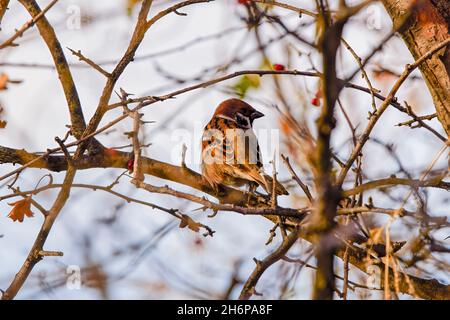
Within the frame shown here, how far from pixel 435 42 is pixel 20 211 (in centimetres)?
241

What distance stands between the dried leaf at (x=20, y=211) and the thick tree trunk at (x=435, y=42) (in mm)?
2205

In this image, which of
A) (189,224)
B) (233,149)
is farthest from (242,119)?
(189,224)

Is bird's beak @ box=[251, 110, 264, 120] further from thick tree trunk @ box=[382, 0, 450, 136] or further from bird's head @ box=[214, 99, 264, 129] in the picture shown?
thick tree trunk @ box=[382, 0, 450, 136]

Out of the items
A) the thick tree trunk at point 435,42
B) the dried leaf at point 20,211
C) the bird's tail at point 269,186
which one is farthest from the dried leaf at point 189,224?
the thick tree trunk at point 435,42

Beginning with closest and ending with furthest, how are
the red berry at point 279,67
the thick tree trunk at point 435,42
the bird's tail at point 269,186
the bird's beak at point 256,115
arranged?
1. the thick tree trunk at point 435,42
2. the bird's tail at point 269,186
3. the red berry at point 279,67
4. the bird's beak at point 256,115

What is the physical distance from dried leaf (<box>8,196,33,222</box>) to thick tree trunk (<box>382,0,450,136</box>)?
2.21 metres

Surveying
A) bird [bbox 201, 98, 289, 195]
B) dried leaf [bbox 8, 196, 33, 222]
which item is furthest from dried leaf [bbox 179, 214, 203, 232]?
bird [bbox 201, 98, 289, 195]

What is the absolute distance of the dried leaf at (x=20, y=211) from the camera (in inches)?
158

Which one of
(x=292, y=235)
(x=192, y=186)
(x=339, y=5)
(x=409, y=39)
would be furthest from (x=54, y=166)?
(x=339, y=5)

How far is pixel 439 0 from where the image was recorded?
13.0 feet

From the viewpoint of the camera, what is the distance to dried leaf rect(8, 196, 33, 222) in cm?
401

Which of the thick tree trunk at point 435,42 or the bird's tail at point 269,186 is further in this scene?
the bird's tail at point 269,186

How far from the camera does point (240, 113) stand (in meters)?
6.94

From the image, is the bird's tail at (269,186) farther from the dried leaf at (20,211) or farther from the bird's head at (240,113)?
the dried leaf at (20,211)
